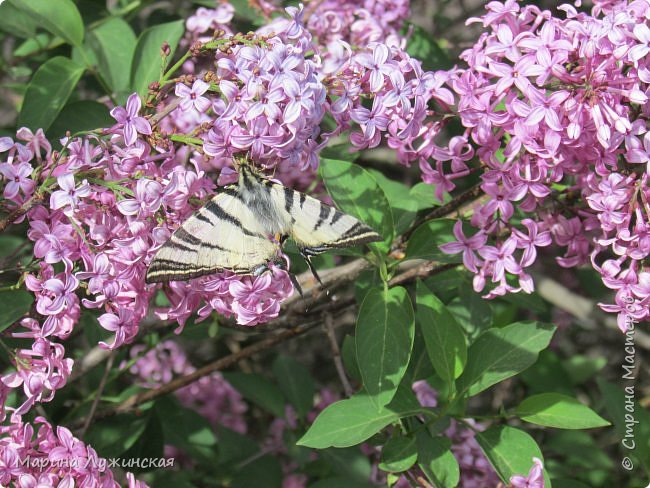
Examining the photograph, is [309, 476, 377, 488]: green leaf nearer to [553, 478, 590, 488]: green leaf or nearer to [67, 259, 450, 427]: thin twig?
[67, 259, 450, 427]: thin twig

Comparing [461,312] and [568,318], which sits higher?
[461,312]

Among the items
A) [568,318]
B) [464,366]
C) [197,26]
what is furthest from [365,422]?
[568,318]

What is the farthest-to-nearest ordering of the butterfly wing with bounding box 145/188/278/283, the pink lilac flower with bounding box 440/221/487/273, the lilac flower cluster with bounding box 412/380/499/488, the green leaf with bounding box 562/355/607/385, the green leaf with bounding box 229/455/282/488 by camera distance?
the green leaf with bounding box 562/355/607/385
the green leaf with bounding box 229/455/282/488
the lilac flower cluster with bounding box 412/380/499/488
the pink lilac flower with bounding box 440/221/487/273
the butterfly wing with bounding box 145/188/278/283

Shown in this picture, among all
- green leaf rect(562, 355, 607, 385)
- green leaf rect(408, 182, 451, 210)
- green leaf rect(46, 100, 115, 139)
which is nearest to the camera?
green leaf rect(408, 182, 451, 210)

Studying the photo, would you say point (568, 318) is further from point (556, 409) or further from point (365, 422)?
point (365, 422)

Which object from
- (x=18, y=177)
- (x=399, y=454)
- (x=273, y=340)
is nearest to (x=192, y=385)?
(x=273, y=340)

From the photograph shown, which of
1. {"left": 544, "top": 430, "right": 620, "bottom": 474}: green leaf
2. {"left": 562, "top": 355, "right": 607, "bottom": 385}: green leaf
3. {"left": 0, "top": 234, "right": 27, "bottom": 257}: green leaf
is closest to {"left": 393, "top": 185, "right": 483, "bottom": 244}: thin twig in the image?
{"left": 544, "top": 430, "right": 620, "bottom": 474}: green leaf
